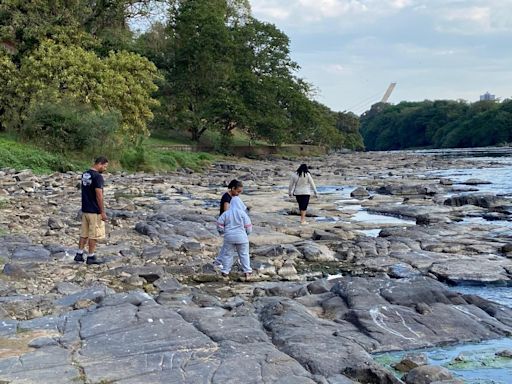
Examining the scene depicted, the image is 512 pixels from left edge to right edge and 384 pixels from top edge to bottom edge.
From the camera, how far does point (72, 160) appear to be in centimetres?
3209

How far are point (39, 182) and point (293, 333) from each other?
63.6 feet

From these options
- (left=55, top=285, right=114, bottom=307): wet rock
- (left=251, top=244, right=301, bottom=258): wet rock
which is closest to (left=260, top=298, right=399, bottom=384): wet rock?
(left=55, top=285, right=114, bottom=307): wet rock

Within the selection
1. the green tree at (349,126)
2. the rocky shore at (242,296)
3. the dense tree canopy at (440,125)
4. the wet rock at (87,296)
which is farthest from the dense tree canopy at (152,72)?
the dense tree canopy at (440,125)

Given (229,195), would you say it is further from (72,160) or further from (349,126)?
(349,126)

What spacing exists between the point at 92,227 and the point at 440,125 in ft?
412

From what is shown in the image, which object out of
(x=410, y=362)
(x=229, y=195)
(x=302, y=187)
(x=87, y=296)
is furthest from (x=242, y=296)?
(x=302, y=187)

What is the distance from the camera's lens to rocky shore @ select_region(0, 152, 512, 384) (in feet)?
21.3

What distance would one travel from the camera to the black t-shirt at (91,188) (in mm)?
11578

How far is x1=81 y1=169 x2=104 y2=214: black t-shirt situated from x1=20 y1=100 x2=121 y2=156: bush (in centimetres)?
2145

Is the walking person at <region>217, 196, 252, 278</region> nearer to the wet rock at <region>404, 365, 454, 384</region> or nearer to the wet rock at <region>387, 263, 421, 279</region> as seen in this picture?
the wet rock at <region>387, 263, 421, 279</region>

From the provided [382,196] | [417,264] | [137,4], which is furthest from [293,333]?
[137,4]

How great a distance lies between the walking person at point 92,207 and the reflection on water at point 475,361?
6.06 metres

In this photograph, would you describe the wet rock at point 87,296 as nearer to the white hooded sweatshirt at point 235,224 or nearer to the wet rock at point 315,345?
the wet rock at point 315,345

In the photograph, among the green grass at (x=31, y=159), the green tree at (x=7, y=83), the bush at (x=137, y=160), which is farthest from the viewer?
the bush at (x=137, y=160)
